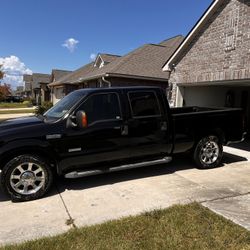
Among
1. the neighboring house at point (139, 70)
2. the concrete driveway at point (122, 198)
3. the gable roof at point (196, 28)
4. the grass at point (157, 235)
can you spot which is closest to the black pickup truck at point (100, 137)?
the concrete driveway at point (122, 198)

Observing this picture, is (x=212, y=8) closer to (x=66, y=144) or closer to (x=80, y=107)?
(x=80, y=107)

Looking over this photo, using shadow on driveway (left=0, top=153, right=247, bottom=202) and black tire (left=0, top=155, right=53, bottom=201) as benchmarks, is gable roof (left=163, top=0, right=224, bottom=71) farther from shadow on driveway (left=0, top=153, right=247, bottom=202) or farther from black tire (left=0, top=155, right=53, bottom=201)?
black tire (left=0, top=155, right=53, bottom=201)

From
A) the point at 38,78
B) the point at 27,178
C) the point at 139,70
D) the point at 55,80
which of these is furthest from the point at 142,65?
the point at 38,78

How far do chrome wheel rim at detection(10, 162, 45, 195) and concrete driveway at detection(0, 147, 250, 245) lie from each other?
0.25 m

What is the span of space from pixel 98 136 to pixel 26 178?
1.55 metres

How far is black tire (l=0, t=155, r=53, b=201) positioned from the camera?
5066 mm

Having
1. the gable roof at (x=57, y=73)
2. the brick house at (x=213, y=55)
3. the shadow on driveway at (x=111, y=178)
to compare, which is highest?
the gable roof at (x=57, y=73)

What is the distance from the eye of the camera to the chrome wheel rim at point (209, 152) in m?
7.18

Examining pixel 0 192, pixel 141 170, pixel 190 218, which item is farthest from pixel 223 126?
pixel 0 192

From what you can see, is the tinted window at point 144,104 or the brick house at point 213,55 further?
the brick house at point 213,55

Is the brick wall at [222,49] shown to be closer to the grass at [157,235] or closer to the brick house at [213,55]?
the brick house at [213,55]

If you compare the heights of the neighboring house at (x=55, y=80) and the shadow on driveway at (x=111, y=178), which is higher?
the neighboring house at (x=55, y=80)

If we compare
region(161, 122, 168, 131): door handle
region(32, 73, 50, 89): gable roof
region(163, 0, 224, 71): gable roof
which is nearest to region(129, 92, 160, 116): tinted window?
region(161, 122, 168, 131): door handle

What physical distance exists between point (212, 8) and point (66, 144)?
7.59 meters
